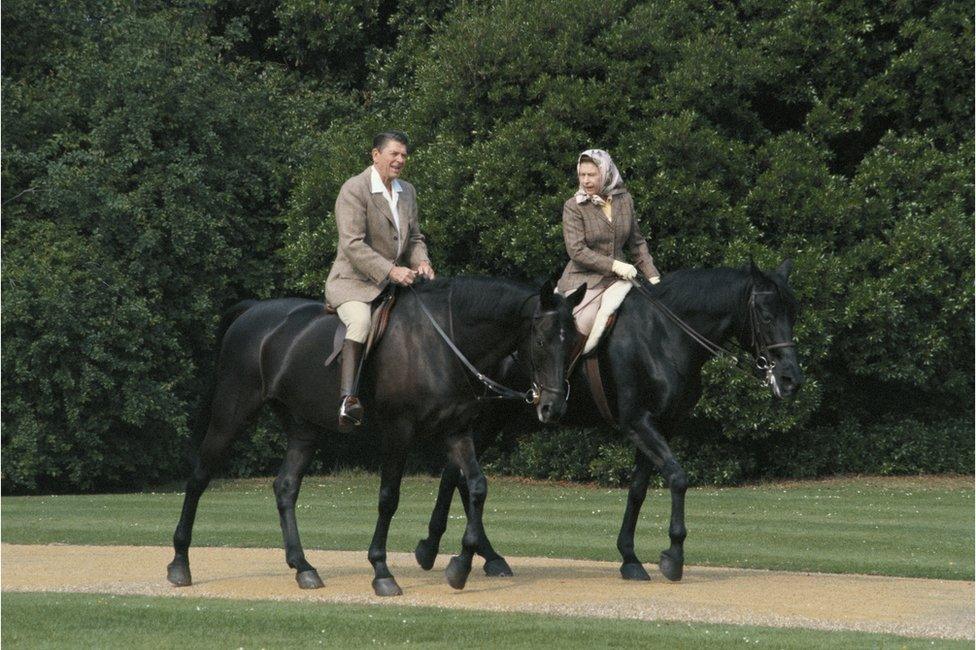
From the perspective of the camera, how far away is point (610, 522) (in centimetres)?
1748

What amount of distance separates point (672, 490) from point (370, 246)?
280 cm

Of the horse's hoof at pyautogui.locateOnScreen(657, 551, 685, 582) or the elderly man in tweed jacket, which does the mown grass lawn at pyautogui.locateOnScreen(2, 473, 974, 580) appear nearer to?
the horse's hoof at pyautogui.locateOnScreen(657, 551, 685, 582)

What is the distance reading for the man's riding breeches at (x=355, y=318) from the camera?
10.7 m

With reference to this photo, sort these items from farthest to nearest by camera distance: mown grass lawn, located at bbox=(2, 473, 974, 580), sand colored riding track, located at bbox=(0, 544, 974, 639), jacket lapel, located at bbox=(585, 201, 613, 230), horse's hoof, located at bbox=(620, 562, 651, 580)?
mown grass lawn, located at bbox=(2, 473, 974, 580), jacket lapel, located at bbox=(585, 201, 613, 230), horse's hoof, located at bbox=(620, 562, 651, 580), sand colored riding track, located at bbox=(0, 544, 974, 639)

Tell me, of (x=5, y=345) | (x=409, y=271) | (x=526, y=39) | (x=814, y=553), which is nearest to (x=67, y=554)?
(x=409, y=271)

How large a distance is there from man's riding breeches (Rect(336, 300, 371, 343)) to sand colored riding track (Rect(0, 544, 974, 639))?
176 centimetres

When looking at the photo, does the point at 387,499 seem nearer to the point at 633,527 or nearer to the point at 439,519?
the point at 439,519

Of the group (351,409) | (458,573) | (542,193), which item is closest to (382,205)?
(351,409)

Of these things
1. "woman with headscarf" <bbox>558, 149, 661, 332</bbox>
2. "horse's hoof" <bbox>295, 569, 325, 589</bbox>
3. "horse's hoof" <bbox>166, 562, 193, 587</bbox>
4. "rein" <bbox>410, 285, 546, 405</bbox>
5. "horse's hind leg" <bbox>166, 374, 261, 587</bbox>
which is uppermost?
"woman with headscarf" <bbox>558, 149, 661, 332</bbox>

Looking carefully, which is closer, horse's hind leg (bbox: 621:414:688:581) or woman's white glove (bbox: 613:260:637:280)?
horse's hind leg (bbox: 621:414:688:581)

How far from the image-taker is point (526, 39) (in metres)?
25.1

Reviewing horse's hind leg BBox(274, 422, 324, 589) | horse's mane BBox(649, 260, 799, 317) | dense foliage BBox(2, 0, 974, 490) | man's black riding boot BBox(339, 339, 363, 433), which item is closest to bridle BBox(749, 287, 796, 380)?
horse's mane BBox(649, 260, 799, 317)

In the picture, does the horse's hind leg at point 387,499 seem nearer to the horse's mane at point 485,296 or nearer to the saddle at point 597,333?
the horse's mane at point 485,296

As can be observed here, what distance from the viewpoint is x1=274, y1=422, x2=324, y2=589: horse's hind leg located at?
10977mm
